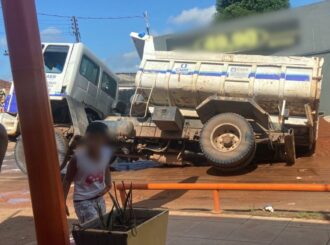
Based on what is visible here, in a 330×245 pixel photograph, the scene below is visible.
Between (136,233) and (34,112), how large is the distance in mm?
1037

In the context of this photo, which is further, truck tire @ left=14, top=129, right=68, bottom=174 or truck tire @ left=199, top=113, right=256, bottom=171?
truck tire @ left=14, top=129, right=68, bottom=174

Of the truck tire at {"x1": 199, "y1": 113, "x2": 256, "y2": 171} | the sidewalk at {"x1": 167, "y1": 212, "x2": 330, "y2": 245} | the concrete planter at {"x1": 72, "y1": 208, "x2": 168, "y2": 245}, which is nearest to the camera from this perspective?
the concrete planter at {"x1": 72, "y1": 208, "x2": 168, "y2": 245}

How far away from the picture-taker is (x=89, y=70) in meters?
12.7

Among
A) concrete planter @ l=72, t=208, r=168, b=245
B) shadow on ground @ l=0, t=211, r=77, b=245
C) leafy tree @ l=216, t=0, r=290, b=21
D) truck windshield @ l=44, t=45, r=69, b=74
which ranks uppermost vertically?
leafy tree @ l=216, t=0, r=290, b=21

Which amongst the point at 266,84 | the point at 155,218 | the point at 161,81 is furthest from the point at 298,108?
the point at 155,218

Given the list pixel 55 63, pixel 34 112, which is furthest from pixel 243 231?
pixel 55 63

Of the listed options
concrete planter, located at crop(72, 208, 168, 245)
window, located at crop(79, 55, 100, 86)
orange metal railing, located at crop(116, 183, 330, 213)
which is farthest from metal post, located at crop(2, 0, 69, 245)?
window, located at crop(79, 55, 100, 86)

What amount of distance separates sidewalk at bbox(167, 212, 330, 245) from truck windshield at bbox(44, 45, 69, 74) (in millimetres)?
6200

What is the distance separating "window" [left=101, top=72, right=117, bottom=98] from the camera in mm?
13305

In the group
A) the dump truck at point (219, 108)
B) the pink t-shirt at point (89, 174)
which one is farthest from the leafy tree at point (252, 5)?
the pink t-shirt at point (89, 174)

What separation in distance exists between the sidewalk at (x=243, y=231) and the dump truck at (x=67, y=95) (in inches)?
215

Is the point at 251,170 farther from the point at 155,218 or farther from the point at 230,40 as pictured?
the point at 155,218

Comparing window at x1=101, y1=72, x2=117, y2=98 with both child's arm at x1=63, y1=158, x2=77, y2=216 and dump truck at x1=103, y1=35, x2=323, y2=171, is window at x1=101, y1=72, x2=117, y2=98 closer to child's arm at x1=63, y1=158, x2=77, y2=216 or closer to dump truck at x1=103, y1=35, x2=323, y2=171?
dump truck at x1=103, y1=35, x2=323, y2=171

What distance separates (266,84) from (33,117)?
8183mm
